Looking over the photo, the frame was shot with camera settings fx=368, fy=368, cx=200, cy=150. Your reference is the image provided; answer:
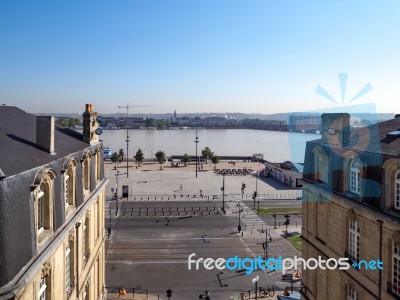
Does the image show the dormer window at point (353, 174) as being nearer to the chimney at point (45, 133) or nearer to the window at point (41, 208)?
the window at point (41, 208)

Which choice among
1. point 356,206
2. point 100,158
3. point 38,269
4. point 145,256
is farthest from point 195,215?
point 38,269

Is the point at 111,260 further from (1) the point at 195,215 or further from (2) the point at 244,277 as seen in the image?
(1) the point at 195,215

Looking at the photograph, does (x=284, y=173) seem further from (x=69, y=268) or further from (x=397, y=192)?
(x=69, y=268)

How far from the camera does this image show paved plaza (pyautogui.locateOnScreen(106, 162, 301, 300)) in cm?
2584

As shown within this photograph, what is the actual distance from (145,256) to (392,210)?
22706 mm

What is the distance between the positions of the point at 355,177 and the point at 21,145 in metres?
12.0

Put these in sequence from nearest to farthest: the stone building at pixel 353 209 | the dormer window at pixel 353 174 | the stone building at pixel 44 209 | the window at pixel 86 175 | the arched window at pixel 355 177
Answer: the stone building at pixel 44 209
the stone building at pixel 353 209
the dormer window at pixel 353 174
the arched window at pixel 355 177
the window at pixel 86 175

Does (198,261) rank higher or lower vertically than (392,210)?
lower

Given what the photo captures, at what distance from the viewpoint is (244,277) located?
27.1 meters

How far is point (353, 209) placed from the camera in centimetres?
1402

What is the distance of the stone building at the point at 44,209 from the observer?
27.9 feet

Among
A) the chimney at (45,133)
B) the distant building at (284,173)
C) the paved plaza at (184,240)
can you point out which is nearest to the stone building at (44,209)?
the chimney at (45,133)

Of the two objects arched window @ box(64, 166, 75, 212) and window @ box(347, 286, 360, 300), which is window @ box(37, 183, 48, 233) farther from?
window @ box(347, 286, 360, 300)

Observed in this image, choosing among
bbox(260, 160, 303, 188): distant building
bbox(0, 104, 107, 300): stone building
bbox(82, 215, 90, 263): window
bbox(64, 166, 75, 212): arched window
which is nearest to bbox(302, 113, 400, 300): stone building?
bbox(0, 104, 107, 300): stone building
